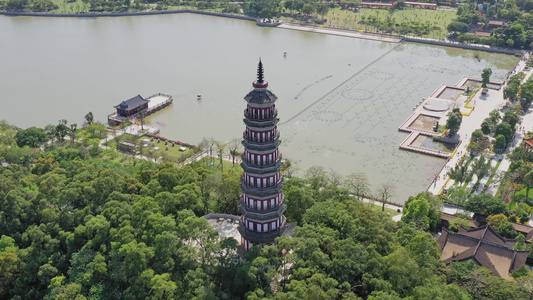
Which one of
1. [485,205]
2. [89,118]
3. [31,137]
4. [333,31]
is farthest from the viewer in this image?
[333,31]

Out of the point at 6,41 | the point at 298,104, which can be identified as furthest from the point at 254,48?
the point at 6,41

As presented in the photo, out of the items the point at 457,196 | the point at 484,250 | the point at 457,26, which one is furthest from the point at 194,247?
the point at 457,26

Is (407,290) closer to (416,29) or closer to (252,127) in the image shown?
(252,127)

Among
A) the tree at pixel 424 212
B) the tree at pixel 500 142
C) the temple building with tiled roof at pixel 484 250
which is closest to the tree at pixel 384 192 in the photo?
the tree at pixel 424 212

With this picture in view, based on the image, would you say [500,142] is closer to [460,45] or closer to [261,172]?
[261,172]

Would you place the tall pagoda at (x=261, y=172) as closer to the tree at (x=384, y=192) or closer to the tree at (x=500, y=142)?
the tree at (x=384, y=192)
